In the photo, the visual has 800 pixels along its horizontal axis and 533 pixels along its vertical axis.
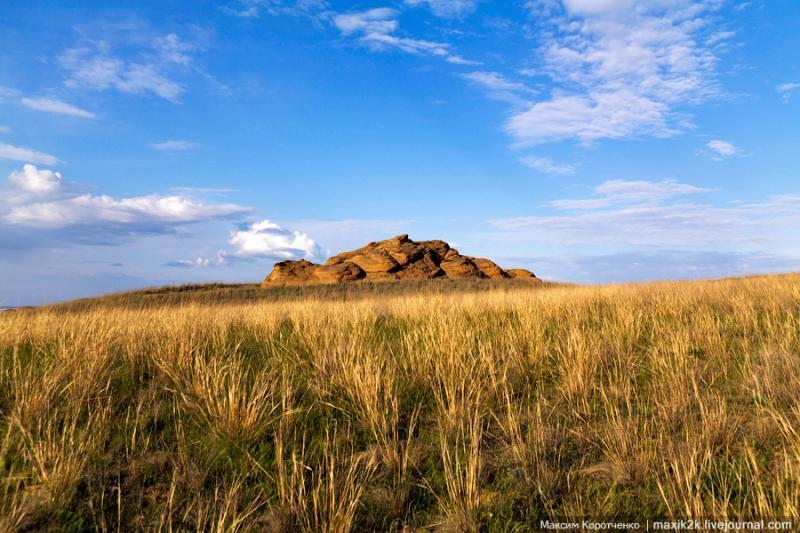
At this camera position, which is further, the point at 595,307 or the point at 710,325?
the point at 595,307

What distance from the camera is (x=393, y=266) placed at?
3356 cm

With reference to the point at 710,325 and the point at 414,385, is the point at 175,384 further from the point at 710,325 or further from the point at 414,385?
the point at 710,325

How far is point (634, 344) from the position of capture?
251 inches

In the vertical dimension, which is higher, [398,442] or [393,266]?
[393,266]

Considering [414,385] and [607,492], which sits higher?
[414,385]

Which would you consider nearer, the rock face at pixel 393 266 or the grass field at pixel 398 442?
the grass field at pixel 398 442

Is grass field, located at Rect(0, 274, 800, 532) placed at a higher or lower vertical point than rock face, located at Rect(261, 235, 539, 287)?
lower

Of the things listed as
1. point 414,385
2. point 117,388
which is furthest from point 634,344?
point 117,388

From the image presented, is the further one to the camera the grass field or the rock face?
the rock face

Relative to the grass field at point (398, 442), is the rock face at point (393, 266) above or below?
above

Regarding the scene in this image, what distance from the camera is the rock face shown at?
33.0 metres

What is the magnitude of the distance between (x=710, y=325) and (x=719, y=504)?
5.02 meters

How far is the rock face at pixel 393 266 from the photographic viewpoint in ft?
108

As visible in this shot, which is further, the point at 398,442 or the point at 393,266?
the point at 393,266
